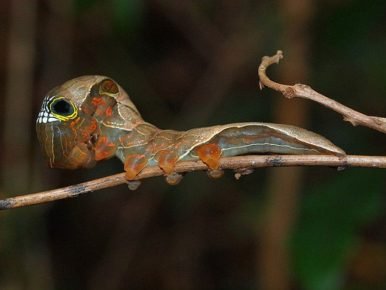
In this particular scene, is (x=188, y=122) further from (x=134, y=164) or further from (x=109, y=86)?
(x=134, y=164)

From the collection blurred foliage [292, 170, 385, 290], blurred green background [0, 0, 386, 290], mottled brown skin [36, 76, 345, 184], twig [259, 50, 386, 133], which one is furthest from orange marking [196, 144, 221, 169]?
blurred green background [0, 0, 386, 290]

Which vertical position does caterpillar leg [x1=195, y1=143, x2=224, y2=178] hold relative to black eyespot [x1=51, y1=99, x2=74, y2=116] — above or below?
below

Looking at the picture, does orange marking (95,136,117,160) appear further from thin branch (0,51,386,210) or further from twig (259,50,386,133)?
twig (259,50,386,133)

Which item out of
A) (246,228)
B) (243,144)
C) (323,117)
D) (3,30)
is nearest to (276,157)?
(243,144)

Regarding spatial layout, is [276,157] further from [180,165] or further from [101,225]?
[101,225]

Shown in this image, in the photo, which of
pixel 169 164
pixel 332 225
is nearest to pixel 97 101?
pixel 169 164

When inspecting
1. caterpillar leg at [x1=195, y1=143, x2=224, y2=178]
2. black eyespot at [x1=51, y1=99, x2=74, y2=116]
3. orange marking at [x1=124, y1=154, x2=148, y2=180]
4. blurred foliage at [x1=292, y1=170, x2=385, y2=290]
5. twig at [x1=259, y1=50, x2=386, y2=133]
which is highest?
twig at [x1=259, y1=50, x2=386, y2=133]

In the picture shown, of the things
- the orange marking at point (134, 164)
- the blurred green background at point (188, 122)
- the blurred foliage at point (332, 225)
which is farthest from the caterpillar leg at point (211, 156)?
the blurred green background at point (188, 122)

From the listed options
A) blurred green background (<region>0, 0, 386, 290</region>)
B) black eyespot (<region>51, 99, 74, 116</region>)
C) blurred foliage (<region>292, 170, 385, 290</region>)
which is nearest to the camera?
black eyespot (<region>51, 99, 74, 116</region>)
